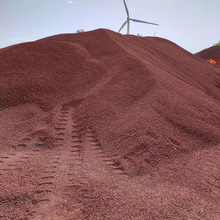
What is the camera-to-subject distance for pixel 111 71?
4418mm

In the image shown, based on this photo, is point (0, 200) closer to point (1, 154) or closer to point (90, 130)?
point (1, 154)

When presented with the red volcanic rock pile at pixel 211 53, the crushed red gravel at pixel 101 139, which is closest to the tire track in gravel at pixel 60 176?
the crushed red gravel at pixel 101 139

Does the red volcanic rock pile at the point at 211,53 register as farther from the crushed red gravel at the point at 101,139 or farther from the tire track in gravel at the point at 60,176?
the tire track in gravel at the point at 60,176

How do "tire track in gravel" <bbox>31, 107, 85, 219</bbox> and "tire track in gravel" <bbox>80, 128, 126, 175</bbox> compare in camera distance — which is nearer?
"tire track in gravel" <bbox>31, 107, 85, 219</bbox>

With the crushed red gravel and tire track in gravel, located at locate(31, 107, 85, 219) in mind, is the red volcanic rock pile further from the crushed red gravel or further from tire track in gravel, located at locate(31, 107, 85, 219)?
tire track in gravel, located at locate(31, 107, 85, 219)

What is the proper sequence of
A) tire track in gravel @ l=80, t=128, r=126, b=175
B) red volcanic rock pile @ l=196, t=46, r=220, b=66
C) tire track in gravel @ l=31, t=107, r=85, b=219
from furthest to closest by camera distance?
1. red volcanic rock pile @ l=196, t=46, r=220, b=66
2. tire track in gravel @ l=80, t=128, r=126, b=175
3. tire track in gravel @ l=31, t=107, r=85, b=219

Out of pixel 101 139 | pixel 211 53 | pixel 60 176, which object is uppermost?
pixel 211 53

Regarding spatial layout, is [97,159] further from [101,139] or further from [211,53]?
[211,53]

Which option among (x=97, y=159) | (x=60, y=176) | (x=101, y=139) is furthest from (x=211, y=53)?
(x=60, y=176)

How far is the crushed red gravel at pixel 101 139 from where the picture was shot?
1.65 metres

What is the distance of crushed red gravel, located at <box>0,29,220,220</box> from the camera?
5.40ft

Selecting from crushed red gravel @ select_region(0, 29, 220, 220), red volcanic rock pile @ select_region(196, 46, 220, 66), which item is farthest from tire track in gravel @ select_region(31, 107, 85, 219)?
red volcanic rock pile @ select_region(196, 46, 220, 66)

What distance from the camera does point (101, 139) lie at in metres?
2.80

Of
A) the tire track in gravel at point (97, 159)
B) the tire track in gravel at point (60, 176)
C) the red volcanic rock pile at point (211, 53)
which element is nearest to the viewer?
the tire track in gravel at point (60, 176)
